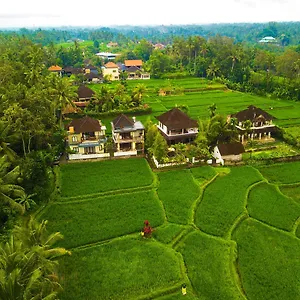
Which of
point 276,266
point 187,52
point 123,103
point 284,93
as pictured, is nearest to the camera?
point 276,266

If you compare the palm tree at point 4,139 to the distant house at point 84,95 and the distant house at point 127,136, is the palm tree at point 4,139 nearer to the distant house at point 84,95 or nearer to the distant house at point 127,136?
the distant house at point 127,136

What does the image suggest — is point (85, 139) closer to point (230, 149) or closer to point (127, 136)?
point (127, 136)

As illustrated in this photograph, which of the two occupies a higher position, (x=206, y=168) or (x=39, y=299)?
(x=39, y=299)

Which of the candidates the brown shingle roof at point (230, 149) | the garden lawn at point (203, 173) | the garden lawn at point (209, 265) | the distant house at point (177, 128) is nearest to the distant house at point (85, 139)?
the distant house at point (177, 128)

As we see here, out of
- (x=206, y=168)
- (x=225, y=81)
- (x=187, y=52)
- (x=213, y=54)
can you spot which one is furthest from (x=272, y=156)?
(x=187, y=52)

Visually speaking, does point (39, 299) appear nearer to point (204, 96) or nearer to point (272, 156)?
point (272, 156)

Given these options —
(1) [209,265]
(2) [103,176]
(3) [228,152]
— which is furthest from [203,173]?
(1) [209,265]
